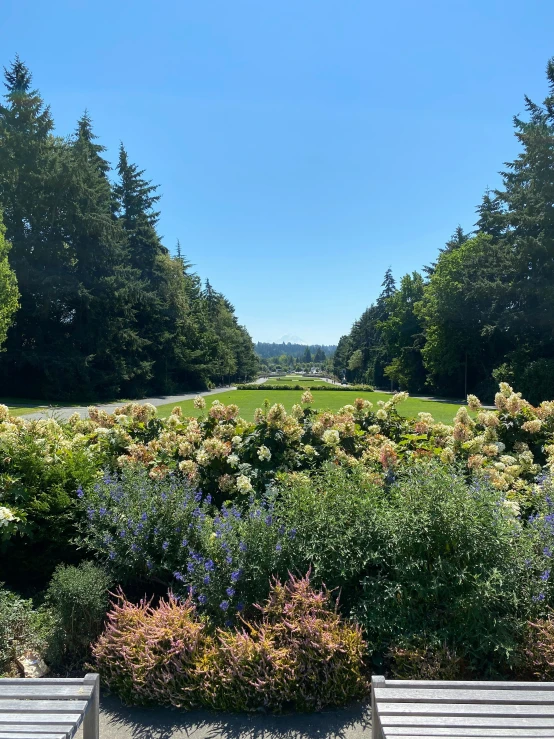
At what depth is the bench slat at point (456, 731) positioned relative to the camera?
61.0 inches

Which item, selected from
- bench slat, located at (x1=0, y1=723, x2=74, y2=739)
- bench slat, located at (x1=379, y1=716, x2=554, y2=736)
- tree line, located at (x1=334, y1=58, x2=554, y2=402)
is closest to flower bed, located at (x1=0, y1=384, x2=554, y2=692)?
bench slat, located at (x1=379, y1=716, x2=554, y2=736)

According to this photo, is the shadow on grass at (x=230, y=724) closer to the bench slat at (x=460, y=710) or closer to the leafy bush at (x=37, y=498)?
the bench slat at (x=460, y=710)

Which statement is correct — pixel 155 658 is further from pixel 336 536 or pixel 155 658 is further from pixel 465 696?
Result: pixel 465 696

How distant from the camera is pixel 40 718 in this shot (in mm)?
1620

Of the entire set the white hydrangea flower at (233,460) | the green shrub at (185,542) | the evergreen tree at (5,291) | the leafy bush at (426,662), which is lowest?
the leafy bush at (426,662)

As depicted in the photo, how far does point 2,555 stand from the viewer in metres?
3.47

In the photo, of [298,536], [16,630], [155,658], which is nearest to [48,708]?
[155,658]

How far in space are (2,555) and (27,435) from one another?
959mm

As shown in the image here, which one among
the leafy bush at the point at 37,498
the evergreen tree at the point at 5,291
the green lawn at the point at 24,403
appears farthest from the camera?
the green lawn at the point at 24,403

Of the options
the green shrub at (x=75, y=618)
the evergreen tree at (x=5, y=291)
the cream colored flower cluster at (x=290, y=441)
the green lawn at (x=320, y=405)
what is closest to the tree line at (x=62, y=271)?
the evergreen tree at (x=5, y=291)

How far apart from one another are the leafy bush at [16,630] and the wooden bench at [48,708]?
0.84m

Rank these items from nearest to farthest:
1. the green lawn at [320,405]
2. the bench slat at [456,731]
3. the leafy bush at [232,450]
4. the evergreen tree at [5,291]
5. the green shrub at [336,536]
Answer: the bench slat at [456,731], the green shrub at [336,536], the leafy bush at [232,450], the green lawn at [320,405], the evergreen tree at [5,291]

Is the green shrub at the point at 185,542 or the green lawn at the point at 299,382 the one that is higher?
the green shrub at the point at 185,542

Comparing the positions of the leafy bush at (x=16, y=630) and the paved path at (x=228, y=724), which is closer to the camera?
the paved path at (x=228, y=724)
